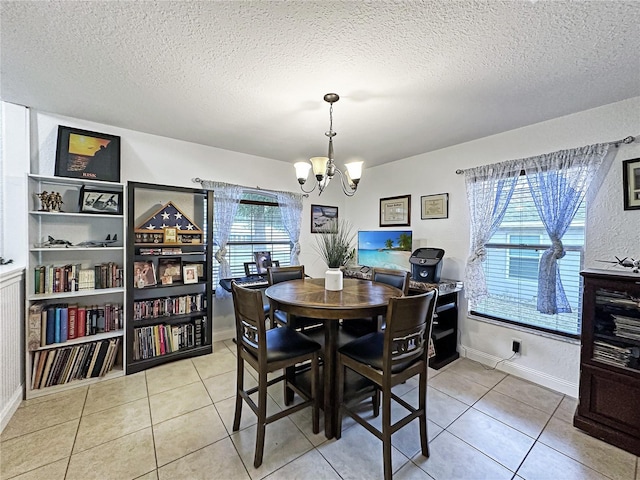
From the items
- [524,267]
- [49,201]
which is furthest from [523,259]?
[49,201]

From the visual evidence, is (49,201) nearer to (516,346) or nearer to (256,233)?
(256,233)

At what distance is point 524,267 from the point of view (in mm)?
2689

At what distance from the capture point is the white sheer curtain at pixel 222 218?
132 inches

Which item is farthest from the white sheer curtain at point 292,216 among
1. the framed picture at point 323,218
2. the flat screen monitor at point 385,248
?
the flat screen monitor at point 385,248

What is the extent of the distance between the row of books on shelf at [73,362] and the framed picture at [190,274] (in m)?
0.82

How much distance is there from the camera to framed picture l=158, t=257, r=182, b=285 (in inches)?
115

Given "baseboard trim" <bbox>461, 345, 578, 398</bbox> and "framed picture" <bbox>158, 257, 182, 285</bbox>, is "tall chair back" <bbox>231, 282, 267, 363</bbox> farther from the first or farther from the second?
"baseboard trim" <bbox>461, 345, 578, 398</bbox>

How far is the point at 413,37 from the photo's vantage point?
145 cm

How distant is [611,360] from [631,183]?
135cm

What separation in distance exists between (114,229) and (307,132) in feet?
7.37

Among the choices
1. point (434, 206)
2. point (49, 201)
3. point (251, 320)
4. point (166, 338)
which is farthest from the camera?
point (434, 206)

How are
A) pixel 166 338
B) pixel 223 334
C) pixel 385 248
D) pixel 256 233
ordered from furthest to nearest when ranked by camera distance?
pixel 385 248
pixel 256 233
pixel 223 334
pixel 166 338

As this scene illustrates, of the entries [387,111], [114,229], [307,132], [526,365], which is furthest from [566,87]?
[114,229]

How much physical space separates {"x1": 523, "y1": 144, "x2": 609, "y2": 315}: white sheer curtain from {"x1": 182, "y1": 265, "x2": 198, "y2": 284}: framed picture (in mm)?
3488
